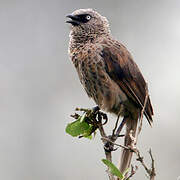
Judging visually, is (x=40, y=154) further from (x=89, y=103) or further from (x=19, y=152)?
(x=89, y=103)

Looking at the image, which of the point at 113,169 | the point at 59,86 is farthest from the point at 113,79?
the point at 59,86

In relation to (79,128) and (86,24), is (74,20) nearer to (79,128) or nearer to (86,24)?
(86,24)

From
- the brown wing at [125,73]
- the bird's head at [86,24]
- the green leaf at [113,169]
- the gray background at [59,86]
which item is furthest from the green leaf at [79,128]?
the gray background at [59,86]

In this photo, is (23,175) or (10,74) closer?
(23,175)

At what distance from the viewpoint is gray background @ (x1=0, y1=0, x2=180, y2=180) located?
23.9 ft

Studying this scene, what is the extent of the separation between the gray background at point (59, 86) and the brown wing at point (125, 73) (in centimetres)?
223

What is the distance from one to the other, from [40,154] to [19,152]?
11.3 inches

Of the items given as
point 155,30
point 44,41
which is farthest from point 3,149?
point 155,30

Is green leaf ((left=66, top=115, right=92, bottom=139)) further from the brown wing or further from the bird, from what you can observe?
the brown wing

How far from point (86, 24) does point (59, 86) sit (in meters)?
2.97

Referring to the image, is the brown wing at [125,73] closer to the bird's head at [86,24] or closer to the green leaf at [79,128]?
the bird's head at [86,24]

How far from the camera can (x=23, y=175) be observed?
24.0 ft

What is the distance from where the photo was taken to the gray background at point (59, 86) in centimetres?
728

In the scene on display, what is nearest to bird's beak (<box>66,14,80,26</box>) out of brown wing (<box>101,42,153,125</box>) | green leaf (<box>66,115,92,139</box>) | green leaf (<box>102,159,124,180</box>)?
brown wing (<box>101,42,153,125</box>)
